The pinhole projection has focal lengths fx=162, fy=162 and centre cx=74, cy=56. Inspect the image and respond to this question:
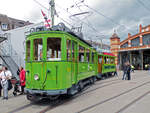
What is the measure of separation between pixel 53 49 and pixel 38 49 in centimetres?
65

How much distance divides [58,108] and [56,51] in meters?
2.21

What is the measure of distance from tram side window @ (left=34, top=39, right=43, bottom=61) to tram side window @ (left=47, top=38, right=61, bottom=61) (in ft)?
0.99

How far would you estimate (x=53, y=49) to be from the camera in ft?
21.6

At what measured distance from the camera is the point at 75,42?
7.75 metres

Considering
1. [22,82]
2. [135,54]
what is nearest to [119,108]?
[22,82]

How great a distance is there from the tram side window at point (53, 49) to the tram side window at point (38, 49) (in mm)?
301

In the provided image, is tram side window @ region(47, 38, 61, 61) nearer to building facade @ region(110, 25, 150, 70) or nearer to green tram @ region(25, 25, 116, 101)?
green tram @ region(25, 25, 116, 101)

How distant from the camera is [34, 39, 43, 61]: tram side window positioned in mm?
6586

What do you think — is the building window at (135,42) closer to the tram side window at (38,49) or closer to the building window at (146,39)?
the building window at (146,39)

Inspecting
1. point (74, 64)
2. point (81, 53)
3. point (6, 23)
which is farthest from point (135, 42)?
point (74, 64)

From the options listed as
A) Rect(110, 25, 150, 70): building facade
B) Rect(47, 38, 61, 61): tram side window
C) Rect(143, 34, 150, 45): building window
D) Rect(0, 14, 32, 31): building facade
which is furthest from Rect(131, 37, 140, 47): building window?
Rect(47, 38, 61, 61): tram side window

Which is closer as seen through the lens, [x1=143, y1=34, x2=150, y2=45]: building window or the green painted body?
the green painted body

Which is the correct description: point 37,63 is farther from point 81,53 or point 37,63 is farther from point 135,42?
point 135,42

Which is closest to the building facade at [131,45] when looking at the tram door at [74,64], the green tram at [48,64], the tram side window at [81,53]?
the tram side window at [81,53]
